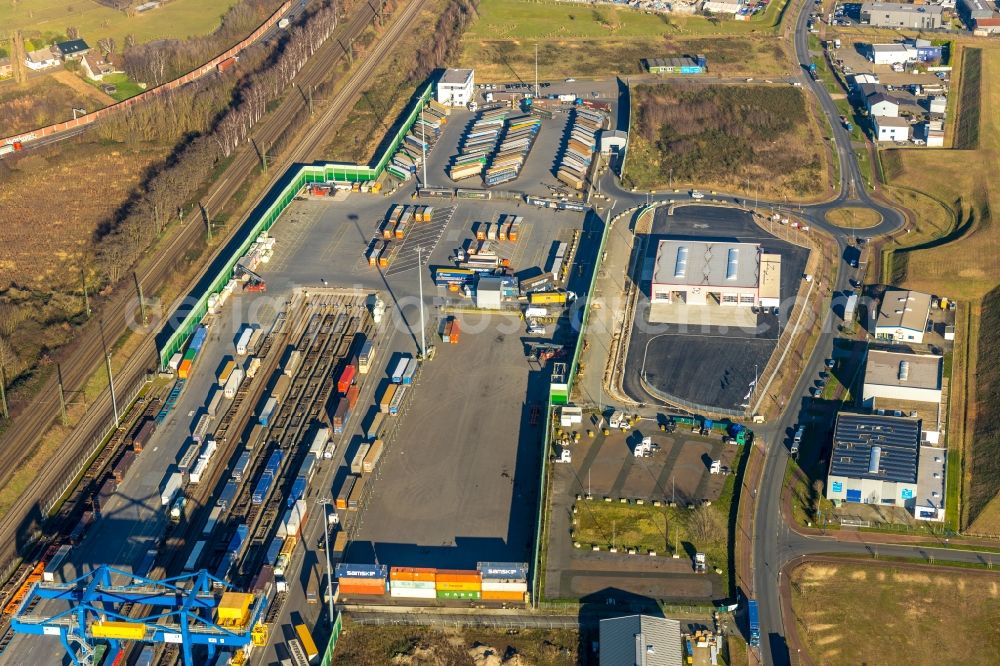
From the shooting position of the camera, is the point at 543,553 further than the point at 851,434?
No

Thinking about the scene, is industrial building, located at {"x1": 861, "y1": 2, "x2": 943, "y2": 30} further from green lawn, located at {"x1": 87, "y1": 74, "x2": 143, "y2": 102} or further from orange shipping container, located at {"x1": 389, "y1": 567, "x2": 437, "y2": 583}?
orange shipping container, located at {"x1": 389, "y1": 567, "x2": 437, "y2": 583}

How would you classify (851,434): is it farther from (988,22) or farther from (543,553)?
(988,22)

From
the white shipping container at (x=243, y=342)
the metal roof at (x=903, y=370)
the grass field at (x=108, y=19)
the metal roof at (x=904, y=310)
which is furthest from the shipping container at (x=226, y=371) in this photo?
the grass field at (x=108, y=19)

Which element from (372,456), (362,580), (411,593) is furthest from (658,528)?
(372,456)

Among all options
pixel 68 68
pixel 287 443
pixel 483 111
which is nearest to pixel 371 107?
pixel 483 111

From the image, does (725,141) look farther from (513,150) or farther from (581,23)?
(581,23)

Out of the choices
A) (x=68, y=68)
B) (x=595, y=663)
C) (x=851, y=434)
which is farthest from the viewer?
(x=68, y=68)

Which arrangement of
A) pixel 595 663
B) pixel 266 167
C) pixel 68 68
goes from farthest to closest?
pixel 68 68 → pixel 266 167 → pixel 595 663

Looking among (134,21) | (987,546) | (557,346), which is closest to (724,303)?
(557,346)
